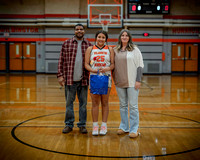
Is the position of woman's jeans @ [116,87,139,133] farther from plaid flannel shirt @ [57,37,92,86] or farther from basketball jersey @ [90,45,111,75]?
plaid flannel shirt @ [57,37,92,86]

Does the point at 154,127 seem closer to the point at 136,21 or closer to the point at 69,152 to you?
the point at 69,152

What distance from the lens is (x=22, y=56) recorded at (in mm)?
18969

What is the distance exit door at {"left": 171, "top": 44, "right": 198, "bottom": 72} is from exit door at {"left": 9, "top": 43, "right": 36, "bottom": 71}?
379 inches

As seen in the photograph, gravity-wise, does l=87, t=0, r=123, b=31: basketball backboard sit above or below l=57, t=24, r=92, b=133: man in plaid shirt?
Result: above

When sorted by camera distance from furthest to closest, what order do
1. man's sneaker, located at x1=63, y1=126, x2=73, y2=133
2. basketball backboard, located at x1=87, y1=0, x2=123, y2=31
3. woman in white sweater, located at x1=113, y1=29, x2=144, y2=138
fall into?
1. basketball backboard, located at x1=87, y1=0, x2=123, y2=31
2. man's sneaker, located at x1=63, y1=126, x2=73, y2=133
3. woman in white sweater, located at x1=113, y1=29, x2=144, y2=138

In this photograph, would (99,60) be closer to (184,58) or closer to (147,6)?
(147,6)

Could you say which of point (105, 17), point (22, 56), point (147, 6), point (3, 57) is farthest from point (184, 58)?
point (3, 57)

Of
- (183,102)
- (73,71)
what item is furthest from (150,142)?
→ (183,102)

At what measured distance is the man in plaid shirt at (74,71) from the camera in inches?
167

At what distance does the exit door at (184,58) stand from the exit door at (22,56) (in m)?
9.64

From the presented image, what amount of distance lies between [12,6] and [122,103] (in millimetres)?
16530

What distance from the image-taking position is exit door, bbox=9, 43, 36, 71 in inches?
746

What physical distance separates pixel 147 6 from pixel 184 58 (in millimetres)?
6030

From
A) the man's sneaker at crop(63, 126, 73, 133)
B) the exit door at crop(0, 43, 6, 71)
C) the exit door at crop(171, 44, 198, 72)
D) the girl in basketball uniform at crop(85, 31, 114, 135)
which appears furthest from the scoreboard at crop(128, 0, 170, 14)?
the man's sneaker at crop(63, 126, 73, 133)
